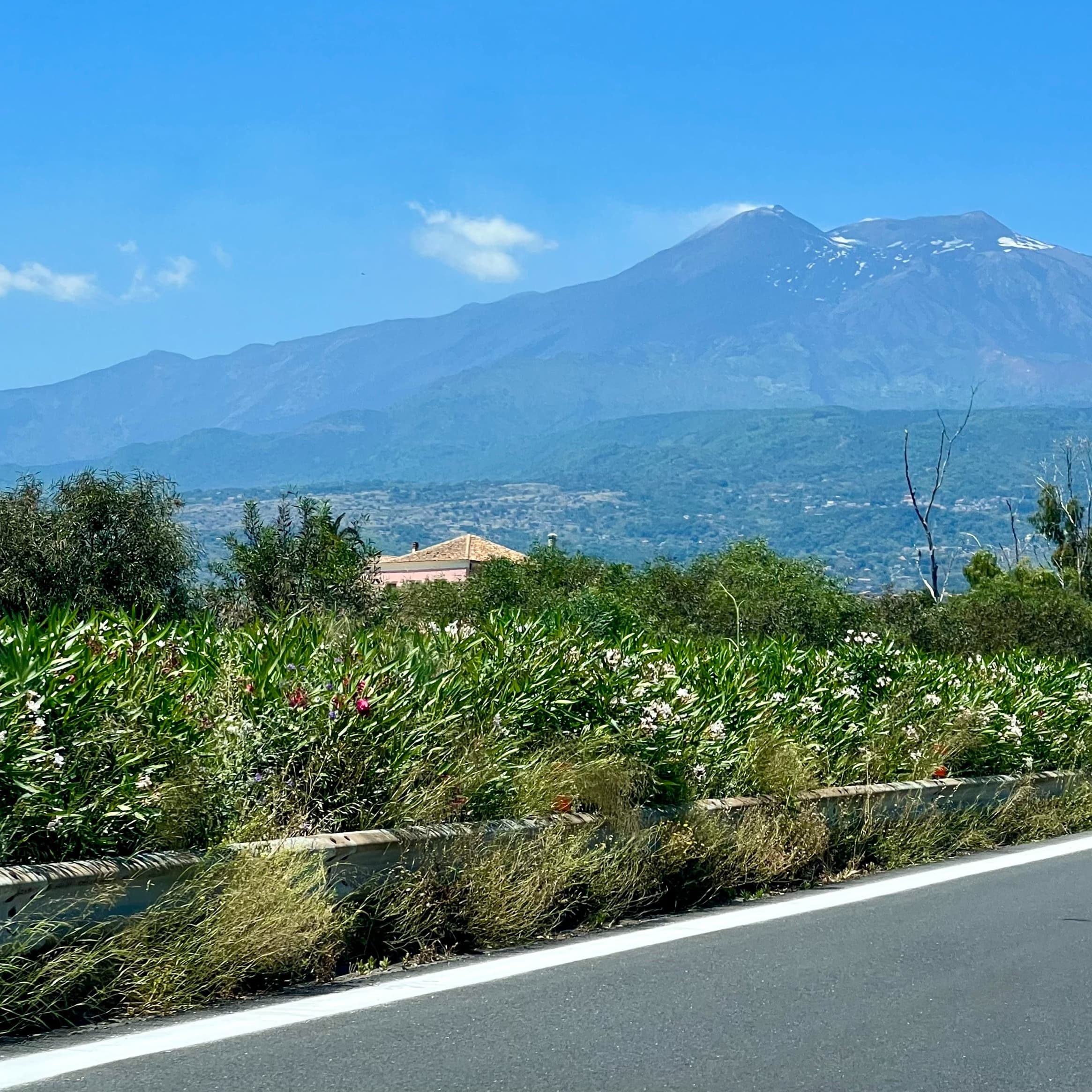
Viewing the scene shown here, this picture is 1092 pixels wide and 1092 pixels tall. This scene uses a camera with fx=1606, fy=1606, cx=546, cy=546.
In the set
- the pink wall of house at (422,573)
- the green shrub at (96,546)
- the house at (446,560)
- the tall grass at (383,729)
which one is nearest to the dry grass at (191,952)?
the tall grass at (383,729)

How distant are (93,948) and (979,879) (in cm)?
596

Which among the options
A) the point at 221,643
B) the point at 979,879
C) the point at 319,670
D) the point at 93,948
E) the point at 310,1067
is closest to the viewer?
the point at 310,1067

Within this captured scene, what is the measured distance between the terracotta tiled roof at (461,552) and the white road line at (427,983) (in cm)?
9835

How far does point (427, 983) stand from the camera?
6312mm

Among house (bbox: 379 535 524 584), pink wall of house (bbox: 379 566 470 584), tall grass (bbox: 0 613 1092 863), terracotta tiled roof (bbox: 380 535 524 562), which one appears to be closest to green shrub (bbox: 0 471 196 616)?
tall grass (bbox: 0 613 1092 863)

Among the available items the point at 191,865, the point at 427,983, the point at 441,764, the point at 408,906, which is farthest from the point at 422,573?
the point at 191,865

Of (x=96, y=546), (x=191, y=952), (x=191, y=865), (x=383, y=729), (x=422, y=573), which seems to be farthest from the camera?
(x=422, y=573)

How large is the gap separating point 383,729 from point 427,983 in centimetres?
137

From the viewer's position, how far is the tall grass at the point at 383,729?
6.11 metres

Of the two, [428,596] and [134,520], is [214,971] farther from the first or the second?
[428,596]

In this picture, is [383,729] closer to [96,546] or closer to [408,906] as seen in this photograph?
[408,906]

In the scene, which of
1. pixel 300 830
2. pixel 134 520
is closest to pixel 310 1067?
pixel 300 830

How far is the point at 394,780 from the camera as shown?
714 cm

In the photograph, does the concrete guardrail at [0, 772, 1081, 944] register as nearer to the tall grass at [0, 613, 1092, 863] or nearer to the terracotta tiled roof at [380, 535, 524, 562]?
the tall grass at [0, 613, 1092, 863]
